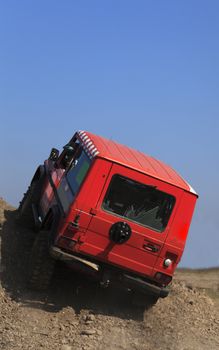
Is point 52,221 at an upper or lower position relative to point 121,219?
lower

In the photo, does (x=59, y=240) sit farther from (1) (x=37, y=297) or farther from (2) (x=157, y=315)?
(2) (x=157, y=315)

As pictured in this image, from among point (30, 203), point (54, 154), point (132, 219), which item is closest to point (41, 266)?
point (132, 219)

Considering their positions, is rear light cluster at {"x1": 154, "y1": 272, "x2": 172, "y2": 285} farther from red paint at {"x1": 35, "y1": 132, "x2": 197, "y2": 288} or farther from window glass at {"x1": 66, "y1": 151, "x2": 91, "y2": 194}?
window glass at {"x1": 66, "y1": 151, "x2": 91, "y2": 194}

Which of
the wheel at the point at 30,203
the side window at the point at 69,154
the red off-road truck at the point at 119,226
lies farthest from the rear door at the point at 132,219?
the wheel at the point at 30,203

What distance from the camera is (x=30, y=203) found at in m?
11.4

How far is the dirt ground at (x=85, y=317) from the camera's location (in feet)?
24.2

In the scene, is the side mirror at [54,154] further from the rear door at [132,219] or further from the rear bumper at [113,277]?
the rear bumper at [113,277]

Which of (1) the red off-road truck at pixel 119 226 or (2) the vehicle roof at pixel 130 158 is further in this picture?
(2) the vehicle roof at pixel 130 158

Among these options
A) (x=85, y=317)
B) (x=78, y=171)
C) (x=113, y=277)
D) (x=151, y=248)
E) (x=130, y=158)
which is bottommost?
(x=85, y=317)

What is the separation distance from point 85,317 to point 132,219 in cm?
132

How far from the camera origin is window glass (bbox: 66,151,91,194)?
8.29 metres

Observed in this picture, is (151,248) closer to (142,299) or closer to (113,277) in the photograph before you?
(113,277)

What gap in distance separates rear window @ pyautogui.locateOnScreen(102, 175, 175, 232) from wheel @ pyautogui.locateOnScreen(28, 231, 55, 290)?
948mm

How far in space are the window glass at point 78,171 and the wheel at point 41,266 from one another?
2.58ft
